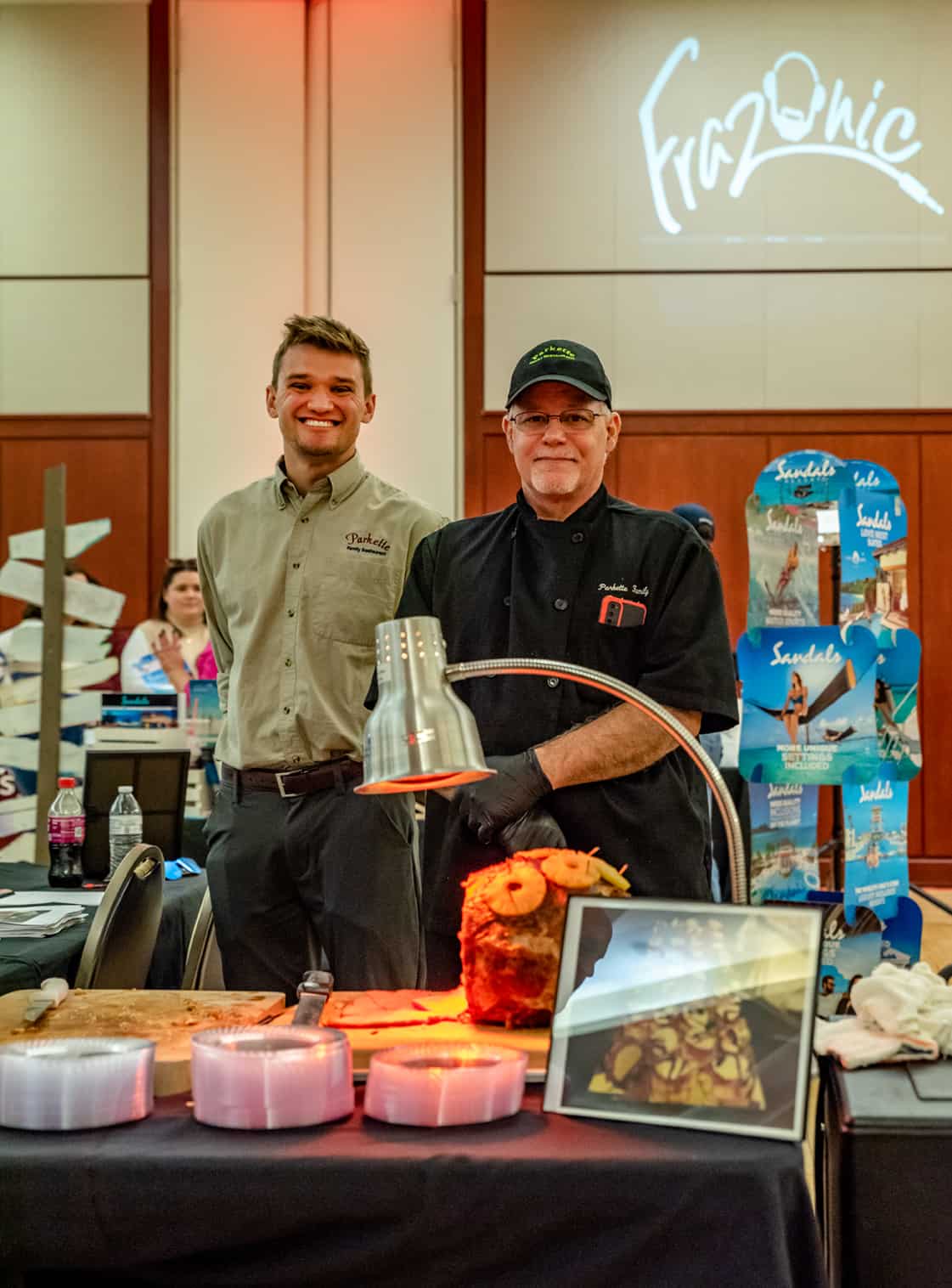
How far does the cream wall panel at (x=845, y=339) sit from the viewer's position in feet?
25.1

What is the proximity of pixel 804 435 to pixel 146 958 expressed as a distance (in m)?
6.02

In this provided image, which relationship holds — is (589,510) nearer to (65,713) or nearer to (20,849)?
(65,713)

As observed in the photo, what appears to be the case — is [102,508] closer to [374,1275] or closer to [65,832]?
[65,832]

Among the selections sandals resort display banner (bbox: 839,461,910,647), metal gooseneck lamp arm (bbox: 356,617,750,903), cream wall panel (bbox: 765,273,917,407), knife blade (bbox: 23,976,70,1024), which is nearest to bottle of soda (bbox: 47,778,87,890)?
knife blade (bbox: 23,976,70,1024)

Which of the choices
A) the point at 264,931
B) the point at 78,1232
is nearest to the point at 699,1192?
the point at 78,1232

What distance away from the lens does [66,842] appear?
2.99m

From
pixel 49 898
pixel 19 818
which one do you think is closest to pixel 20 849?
pixel 19 818

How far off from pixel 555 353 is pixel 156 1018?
1.01 m

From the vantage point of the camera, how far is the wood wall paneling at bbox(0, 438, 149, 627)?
7.87m

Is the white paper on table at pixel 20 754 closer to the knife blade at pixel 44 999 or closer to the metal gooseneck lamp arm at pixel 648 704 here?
the knife blade at pixel 44 999

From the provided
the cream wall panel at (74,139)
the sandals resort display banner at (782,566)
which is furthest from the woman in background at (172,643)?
the cream wall panel at (74,139)

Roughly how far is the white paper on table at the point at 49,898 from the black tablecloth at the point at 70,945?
0.08 m

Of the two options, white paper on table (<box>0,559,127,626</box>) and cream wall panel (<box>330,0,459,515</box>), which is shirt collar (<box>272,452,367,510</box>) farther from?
cream wall panel (<box>330,0,459,515</box>)

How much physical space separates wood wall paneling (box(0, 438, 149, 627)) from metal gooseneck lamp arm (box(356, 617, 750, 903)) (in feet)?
22.4
